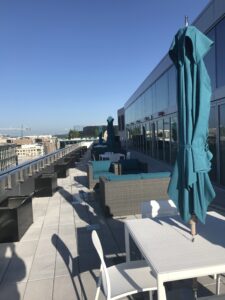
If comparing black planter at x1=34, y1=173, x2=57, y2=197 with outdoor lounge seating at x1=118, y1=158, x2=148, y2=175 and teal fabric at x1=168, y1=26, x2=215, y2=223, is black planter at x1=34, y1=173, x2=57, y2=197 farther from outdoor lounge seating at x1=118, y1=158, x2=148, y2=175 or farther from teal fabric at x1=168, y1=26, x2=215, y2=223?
teal fabric at x1=168, y1=26, x2=215, y2=223

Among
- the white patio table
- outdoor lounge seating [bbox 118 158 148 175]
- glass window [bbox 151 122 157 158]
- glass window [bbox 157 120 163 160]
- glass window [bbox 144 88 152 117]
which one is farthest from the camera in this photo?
glass window [bbox 144 88 152 117]

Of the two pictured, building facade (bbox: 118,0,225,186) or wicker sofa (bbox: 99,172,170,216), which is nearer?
wicker sofa (bbox: 99,172,170,216)

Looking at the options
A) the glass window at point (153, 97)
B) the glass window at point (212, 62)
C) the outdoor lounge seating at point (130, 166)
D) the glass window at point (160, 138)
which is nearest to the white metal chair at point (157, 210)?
the outdoor lounge seating at point (130, 166)

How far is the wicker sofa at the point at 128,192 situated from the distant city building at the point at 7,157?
35.1 feet

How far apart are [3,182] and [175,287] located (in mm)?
4952

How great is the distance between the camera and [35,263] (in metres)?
4.11

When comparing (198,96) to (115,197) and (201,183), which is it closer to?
(201,183)

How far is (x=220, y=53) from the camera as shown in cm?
833

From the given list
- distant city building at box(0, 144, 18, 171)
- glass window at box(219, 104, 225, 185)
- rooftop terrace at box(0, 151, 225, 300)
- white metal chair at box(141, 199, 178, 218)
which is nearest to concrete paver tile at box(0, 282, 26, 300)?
rooftop terrace at box(0, 151, 225, 300)

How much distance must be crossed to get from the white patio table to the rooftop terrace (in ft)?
2.36

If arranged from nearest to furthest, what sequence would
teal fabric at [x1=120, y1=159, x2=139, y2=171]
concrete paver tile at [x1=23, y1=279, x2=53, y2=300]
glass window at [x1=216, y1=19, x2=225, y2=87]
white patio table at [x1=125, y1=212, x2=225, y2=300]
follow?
1. white patio table at [x1=125, y1=212, x2=225, y2=300]
2. concrete paver tile at [x1=23, y1=279, x2=53, y2=300]
3. glass window at [x1=216, y1=19, x2=225, y2=87]
4. teal fabric at [x1=120, y1=159, x2=139, y2=171]

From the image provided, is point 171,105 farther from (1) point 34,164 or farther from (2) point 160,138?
(1) point 34,164

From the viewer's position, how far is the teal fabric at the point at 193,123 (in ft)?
8.93

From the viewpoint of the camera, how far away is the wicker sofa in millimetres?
6156
